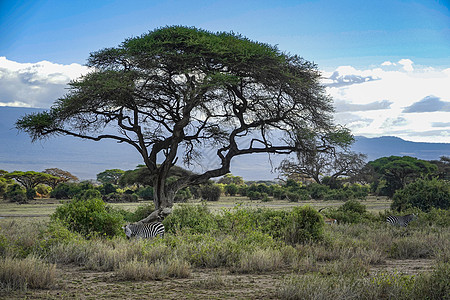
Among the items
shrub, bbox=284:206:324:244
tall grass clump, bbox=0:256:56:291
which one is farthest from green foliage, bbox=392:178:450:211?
tall grass clump, bbox=0:256:56:291

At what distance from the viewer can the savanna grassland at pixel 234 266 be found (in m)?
7.03

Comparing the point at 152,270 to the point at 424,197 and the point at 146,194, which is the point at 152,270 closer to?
the point at 424,197

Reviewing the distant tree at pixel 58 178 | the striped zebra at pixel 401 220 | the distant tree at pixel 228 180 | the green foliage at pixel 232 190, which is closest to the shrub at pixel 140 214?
the striped zebra at pixel 401 220

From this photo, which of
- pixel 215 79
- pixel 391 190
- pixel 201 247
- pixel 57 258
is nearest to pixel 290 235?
pixel 201 247

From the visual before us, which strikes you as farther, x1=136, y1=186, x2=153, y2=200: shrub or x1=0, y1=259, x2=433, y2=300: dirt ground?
x1=136, y1=186, x2=153, y2=200: shrub

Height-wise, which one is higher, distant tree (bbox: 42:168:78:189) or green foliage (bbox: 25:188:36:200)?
distant tree (bbox: 42:168:78:189)

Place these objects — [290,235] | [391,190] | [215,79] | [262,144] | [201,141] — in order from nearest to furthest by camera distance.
→ [290,235] → [215,79] → [262,144] → [201,141] → [391,190]

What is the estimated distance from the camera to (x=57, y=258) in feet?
33.1

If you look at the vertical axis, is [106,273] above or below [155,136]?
below

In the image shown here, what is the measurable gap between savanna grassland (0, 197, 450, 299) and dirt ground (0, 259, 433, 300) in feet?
0.06

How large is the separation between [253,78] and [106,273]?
50.7 ft

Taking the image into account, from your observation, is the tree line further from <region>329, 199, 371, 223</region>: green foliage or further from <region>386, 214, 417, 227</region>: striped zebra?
<region>386, 214, 417, 227</region>: striped zebra

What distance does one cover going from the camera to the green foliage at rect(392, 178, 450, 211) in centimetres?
2323

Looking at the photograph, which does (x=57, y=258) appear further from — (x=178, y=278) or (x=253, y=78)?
(x=253, y=78)
